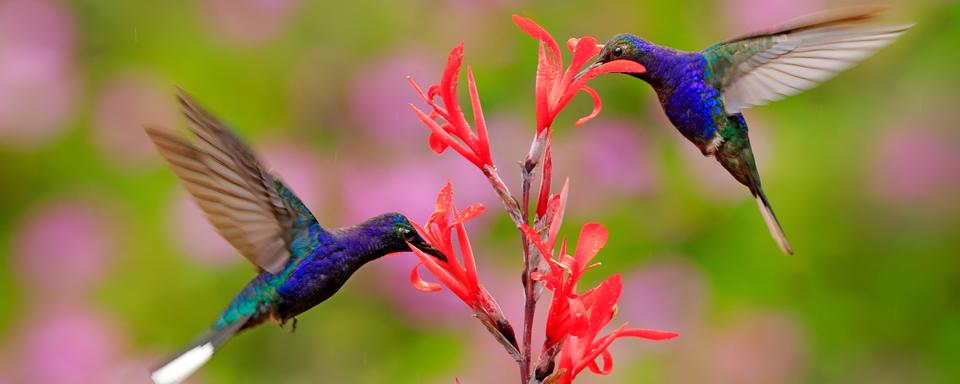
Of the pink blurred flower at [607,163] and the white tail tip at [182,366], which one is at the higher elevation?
the white tail tip at [182,366]

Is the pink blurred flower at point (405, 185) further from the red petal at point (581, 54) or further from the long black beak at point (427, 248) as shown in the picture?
the red petal at point (581, 54)

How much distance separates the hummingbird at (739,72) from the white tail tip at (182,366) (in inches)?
30.3

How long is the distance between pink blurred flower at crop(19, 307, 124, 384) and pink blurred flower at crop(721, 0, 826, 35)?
7.12 feet

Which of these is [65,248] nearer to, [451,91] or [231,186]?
[231,186]

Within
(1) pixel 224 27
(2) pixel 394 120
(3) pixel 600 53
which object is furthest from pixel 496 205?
(3) pixel 600 53

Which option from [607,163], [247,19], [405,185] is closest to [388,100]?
[405,185]

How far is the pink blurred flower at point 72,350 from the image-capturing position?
3.07 m

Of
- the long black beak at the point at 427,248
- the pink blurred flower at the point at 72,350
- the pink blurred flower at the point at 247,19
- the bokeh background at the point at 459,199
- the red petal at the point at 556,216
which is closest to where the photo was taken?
the red petal at the point at 556,216

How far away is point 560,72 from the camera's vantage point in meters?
1.60

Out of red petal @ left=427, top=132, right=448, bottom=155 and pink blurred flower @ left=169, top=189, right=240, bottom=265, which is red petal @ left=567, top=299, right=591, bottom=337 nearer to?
red petal @ left=427, top=132, right=448, bottom=155

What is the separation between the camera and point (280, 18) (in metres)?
3.53

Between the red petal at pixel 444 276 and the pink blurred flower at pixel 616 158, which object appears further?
the pink blurred flower at pixel 616 158

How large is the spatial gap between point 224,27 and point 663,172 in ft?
5.06

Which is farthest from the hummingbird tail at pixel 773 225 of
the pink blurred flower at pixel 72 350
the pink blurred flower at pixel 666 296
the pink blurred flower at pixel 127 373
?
the pink blurred flower at pixel 72 350
